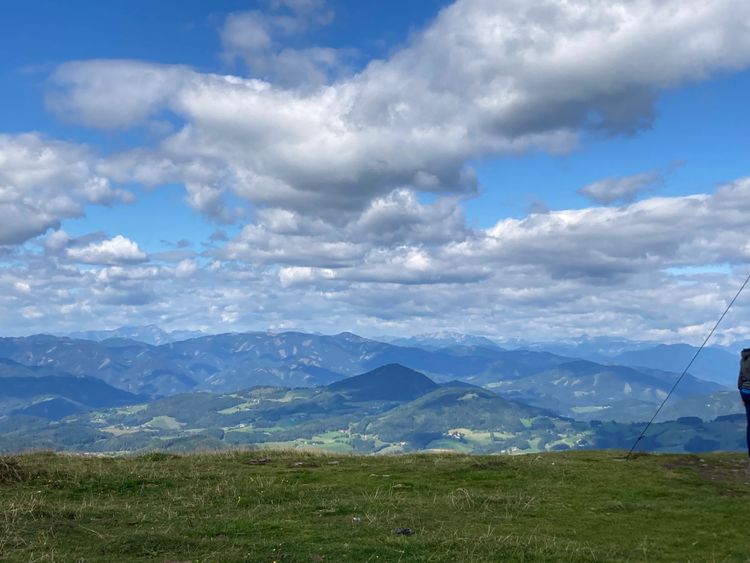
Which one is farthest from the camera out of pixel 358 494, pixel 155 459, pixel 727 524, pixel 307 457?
pixel 307 457

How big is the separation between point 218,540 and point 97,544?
A: 10.4 feet

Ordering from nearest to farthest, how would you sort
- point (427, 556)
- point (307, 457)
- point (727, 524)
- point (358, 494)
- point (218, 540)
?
point (427, 556) → point (218, 540) → point (727, 524) → point (358, 494) → point (307, 457)

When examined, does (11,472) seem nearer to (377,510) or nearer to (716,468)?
(377,510)

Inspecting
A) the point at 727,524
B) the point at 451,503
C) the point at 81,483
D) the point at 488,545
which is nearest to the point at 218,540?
the point at 488,545

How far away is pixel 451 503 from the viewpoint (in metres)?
22.3

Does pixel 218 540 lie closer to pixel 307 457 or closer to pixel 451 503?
pixel 451 503

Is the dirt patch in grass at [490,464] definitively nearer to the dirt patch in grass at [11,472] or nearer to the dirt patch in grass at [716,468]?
the dirt patch in grass at [716,468]

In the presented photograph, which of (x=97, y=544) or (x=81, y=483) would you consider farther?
(x=81, y=483)

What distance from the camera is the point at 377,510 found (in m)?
20.8

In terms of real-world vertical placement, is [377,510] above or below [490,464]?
above

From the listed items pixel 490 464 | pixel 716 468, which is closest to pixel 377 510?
pixel 490 464

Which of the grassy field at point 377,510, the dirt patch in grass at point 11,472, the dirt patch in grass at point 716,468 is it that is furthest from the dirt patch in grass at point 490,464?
the dirt patch in grass at point 11,472

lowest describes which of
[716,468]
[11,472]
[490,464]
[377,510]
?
[716,468]

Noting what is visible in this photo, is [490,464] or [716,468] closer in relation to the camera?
[716,468]
